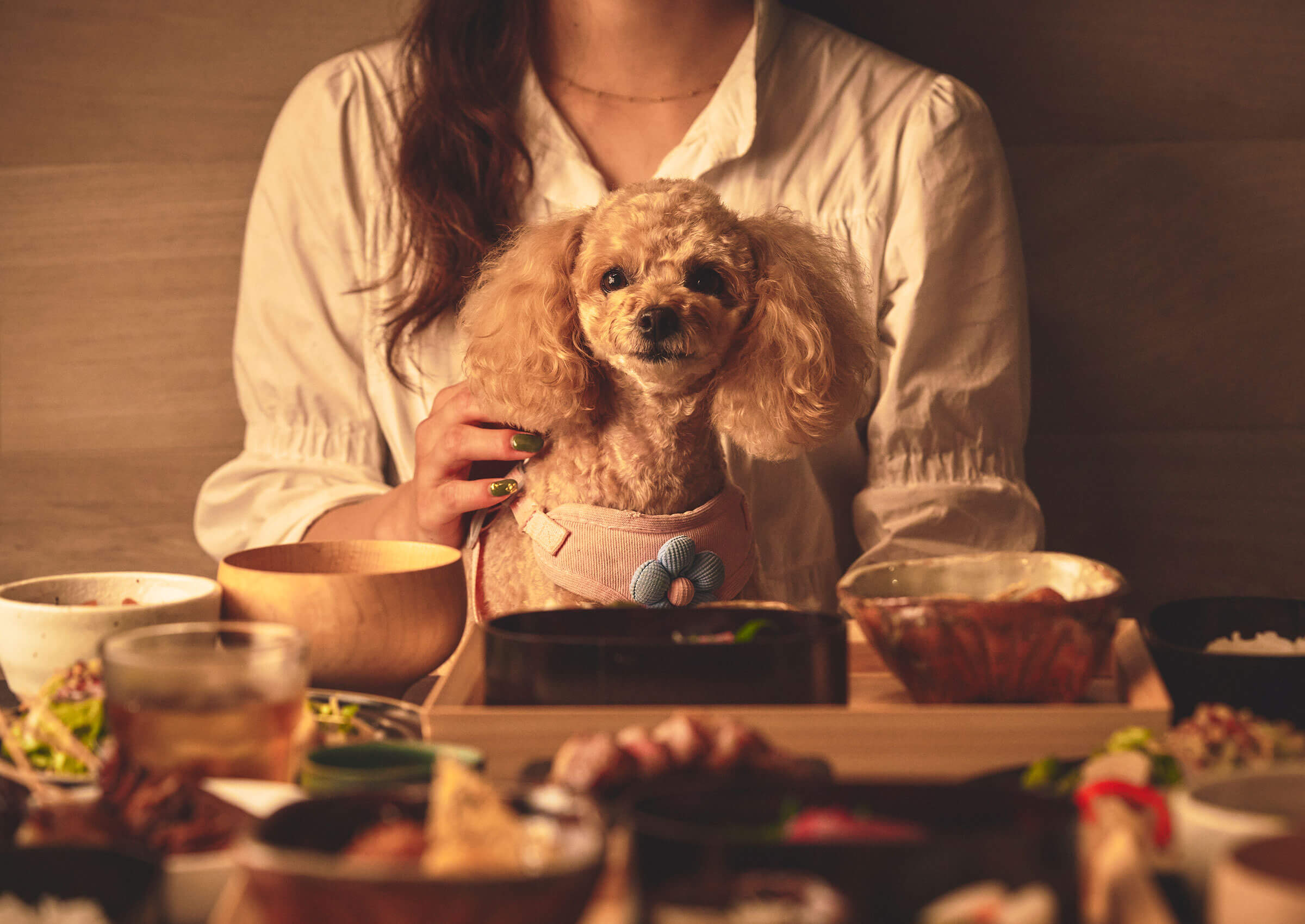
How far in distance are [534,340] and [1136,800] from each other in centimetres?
74

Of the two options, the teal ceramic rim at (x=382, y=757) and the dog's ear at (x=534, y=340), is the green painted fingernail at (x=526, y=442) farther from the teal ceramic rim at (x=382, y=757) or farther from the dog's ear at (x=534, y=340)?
the teal ceramic rim at (x=382, y=757)

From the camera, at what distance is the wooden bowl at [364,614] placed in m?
0.67

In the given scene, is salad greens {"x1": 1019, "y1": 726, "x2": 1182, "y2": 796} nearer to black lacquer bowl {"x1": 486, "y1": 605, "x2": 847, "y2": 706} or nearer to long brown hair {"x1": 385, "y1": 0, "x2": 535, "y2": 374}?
black lacquer bowl {"x1": 486, "y1": 605, "x2": 847, "y2": 706}

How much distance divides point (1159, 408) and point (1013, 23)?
0.64 m

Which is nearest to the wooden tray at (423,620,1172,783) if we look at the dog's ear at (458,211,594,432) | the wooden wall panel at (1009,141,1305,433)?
the dog's ear at (458,211,594,432)

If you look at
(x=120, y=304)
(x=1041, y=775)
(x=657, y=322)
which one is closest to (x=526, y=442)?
(x=657, y=322)

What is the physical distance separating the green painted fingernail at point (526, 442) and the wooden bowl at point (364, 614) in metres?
0.37

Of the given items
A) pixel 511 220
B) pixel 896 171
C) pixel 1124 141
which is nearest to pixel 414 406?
pixel 511 220

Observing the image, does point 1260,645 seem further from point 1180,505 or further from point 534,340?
point 1180,505

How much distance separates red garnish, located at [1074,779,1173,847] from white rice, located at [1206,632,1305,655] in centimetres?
22

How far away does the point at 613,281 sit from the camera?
1095 millimetres

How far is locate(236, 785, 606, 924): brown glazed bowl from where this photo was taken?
327 mm

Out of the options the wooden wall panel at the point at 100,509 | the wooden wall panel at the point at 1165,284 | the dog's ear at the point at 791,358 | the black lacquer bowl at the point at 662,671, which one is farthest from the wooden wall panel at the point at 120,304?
the black lacquer bowl at the point at 662,671

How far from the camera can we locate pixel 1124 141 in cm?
168
